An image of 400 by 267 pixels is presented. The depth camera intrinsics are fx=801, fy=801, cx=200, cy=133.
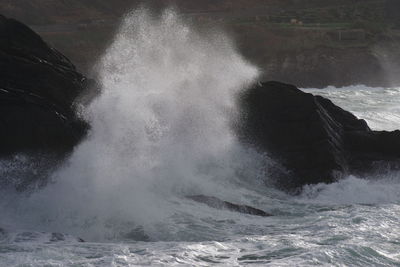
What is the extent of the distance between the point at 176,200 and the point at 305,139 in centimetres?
391

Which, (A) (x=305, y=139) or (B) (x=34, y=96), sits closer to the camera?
(B) (x=34, y=96)

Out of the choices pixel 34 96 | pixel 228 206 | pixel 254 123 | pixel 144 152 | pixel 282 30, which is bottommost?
pixel 228 206

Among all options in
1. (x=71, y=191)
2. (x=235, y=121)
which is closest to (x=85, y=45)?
(x=235, y=121)

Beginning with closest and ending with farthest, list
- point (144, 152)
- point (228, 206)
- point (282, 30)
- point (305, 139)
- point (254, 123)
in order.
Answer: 1. point (228, 206)
2. point (144, 152)
3. point (305, 139)
4. point (254, 123)
5. point (282, 30)

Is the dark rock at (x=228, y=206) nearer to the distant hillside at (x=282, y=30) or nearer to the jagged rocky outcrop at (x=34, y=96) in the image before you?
the jagged rocky outcrop at (x=34, y=96)

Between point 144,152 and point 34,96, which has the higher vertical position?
point 34,96

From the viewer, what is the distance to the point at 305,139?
17469 millimetres

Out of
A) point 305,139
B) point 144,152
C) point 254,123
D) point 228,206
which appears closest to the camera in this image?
point 228,206

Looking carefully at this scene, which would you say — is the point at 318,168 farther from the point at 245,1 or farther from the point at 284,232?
the point at 245,1

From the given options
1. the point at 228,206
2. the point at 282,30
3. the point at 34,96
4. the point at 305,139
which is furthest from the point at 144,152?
the point at 282,30

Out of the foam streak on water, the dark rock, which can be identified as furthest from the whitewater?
the dark rock

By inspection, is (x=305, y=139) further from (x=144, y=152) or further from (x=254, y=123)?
(x=144, y=152)

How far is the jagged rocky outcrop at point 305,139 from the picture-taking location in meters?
17.1

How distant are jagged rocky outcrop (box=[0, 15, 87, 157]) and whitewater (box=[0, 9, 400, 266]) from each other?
37 centimetres
